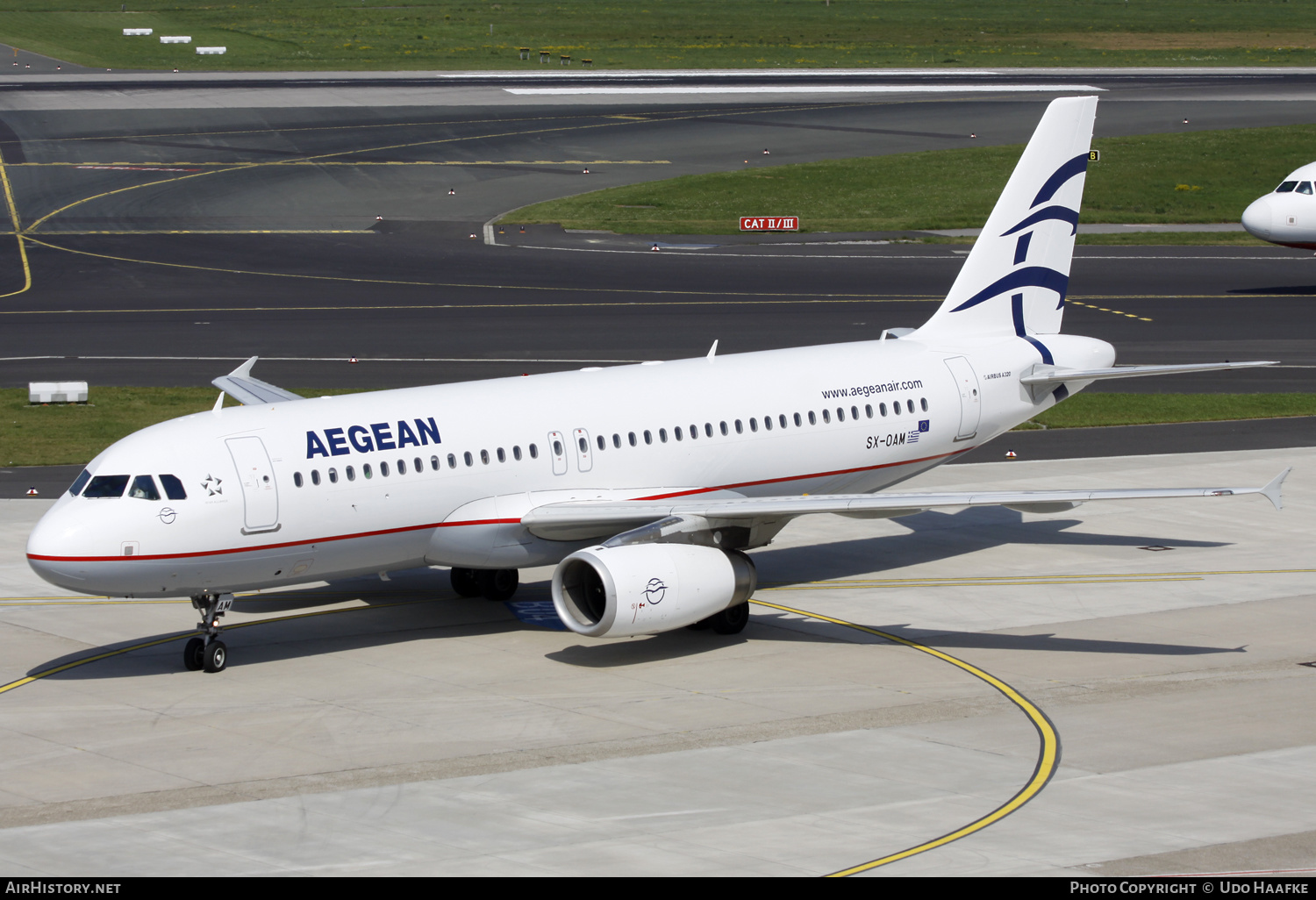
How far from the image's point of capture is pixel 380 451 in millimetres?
29750

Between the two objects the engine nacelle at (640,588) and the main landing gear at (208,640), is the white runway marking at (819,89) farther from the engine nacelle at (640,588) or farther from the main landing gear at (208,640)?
the main landing gear at (208,640)

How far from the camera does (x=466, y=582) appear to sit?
34.2 meters

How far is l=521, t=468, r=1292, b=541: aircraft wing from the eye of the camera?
98.2 ft

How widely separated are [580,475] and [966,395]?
9769 mm

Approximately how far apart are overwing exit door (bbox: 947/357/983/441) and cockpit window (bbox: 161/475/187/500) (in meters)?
17.1

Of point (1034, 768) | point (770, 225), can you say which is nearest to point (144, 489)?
point (1034, 768)

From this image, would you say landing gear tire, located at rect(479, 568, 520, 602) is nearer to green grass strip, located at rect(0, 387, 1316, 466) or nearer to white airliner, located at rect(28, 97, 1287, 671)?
white airliner, located at rect(28, 97, 1287, 671)

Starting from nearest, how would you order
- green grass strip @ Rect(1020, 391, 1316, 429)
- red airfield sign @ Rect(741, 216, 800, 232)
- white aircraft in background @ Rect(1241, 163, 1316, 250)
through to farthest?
1. green grass strip @ Rect(1020, 391, 1316, 429)
2. white aircraft in background @ Rect(1241, 163, 1316, 250)
3. red airfield sign @ Rect(741, 216, 800, 232)

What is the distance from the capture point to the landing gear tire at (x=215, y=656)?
94.8 ft

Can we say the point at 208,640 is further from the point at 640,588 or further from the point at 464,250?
the point at 464,250

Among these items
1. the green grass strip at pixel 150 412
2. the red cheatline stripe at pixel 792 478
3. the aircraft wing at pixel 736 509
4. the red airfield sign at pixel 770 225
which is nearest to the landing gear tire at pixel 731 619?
the aircraft wing at pixel 736 509

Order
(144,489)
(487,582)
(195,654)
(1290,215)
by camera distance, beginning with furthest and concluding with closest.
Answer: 1. (1290,215)
2. (487,582)
3. (195,654)
4. (144,489)

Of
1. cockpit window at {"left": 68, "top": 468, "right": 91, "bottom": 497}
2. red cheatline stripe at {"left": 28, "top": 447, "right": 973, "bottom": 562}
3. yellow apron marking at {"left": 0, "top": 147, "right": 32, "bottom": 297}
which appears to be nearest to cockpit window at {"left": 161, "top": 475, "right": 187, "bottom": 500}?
red cheatline stripe at {"left": 28, "top": 447, "right": 973, "bottom": 562}

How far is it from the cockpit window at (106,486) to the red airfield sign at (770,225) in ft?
190
